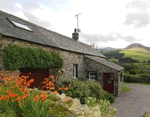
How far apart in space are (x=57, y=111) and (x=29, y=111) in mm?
735

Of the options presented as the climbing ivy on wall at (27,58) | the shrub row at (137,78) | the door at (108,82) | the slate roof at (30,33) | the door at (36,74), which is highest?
the slate roof at (30,33)

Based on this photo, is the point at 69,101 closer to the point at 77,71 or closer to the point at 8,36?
the point at 8,36

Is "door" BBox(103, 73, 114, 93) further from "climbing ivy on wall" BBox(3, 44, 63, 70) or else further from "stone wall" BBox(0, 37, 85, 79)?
"climbing ivy on wall" BBox(3, 44, 63, 70)

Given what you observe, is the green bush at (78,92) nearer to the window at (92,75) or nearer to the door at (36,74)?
the door at (36,74)

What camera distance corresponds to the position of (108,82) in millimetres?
13773

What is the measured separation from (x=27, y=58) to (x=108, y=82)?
897cm

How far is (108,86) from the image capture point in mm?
13695

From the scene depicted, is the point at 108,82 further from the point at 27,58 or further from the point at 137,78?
the point at 137,78

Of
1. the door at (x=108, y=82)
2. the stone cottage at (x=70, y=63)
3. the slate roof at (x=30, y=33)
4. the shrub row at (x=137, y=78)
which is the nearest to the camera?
the slate roof at (x=30, y=33)

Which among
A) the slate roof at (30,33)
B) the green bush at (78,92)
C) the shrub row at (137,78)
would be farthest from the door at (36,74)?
the shrub row at (137,78)

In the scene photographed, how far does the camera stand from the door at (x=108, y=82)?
13.6 meters

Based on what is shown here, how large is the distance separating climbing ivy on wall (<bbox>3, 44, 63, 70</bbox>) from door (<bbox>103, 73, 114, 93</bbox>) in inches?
224

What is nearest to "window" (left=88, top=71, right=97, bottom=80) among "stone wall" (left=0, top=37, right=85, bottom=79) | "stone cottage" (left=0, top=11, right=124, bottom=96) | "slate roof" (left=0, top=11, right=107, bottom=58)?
"stone cottage" (left=0, top=11, right=124, bottom=96)

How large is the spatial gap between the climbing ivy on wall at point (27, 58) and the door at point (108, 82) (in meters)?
5.70
